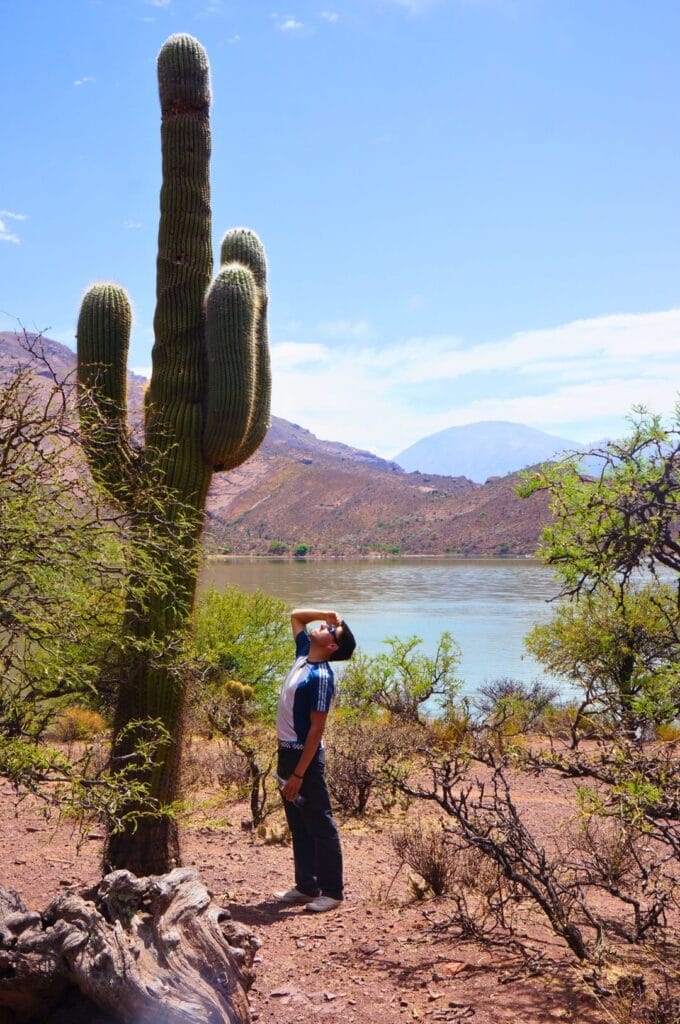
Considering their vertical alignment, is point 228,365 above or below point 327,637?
above

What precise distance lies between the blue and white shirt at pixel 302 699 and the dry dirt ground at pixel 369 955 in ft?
3.46

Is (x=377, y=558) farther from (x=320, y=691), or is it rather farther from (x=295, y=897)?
(x=320, y=691)

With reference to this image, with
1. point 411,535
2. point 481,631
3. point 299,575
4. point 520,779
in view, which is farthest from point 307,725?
point 411,535

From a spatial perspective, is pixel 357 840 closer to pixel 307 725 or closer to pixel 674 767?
pixel 307 725

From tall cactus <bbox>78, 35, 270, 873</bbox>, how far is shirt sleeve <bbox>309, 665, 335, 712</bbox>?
104 centimetres

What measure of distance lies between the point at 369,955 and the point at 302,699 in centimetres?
139

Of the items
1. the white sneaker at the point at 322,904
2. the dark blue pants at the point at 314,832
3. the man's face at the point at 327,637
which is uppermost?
the man's face at the point at 327,637

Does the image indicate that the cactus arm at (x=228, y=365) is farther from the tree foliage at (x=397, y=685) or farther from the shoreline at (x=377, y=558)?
the shoreline at (x=377, y=558)

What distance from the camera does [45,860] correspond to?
7109 mm

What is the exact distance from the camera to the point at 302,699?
5.33m

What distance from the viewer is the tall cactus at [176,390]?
245 inches

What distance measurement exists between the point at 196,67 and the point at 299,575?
52.0 metres

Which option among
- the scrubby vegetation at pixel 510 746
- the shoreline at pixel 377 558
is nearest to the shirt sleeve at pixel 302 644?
the scrubby vegetation at pixel 510 746

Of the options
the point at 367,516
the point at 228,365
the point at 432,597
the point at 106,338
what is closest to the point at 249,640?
the point at 106,338
